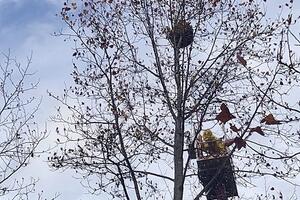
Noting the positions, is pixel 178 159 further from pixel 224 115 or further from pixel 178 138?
Result: pixel 224 115

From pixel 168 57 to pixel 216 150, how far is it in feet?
6.60

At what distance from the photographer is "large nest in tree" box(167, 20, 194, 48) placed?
9598mm

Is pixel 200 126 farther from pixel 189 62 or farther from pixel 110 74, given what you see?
pixel 110 74

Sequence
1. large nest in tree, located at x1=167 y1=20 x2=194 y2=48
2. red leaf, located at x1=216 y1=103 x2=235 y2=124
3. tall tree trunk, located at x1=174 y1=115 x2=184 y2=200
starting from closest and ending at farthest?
1. red leaf, located at x1=216 y1=103 x2=235 y2=124
2. tall tree trunk, located at x1=174 y1=115 x2=184 y2=200
3. large nest in tree, located at x1=167 y1=20 x2=194 y2=48

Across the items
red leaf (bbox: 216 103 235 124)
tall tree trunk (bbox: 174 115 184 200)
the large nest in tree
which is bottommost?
red leaf (bbox: 216 103 235 124)

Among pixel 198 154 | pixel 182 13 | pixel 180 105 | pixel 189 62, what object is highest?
pixel 182 13

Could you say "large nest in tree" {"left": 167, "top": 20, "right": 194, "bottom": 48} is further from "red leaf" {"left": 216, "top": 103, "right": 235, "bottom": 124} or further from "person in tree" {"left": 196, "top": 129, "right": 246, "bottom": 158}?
"red leaf" {"left": 216, "top": 103, "right": 235, "bottom": 124}

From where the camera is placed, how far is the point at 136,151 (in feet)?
30.5

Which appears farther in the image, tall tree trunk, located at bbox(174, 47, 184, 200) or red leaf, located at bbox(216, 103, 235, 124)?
tall tree trunk, located at bbox(174, 47, 184, 200)

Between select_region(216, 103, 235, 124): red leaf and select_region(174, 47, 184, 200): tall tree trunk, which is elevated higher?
select_region(174, 47, 184, 200): tall tree trunk

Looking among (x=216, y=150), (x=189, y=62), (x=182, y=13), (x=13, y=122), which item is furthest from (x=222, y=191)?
(x=13, y=122)

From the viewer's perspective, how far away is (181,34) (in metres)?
9.69

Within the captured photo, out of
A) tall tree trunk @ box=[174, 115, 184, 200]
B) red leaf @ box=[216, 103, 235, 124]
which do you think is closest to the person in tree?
tall tree trunk @ box=[174, 115, 184, 200]

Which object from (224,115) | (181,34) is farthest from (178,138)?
(224,115)
